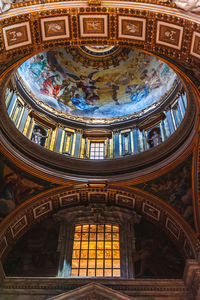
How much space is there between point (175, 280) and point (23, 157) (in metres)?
8.81

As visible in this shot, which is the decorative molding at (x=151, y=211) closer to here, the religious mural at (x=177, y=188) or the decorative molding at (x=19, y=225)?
the religious mural at (x=177, y=188)

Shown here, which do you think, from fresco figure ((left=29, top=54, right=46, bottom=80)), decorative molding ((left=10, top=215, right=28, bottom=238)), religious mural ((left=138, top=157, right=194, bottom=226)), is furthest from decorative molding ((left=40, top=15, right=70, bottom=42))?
fresco figure ((left=29, top=54, right=46, bottom=80))

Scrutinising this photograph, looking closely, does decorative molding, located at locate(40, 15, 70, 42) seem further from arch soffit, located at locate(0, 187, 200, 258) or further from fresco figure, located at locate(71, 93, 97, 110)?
fresco figure, located at locate(71, 93, 97, 110)

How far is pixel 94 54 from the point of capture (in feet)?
84.4

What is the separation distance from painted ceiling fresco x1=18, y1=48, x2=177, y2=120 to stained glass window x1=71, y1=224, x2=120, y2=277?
8.33 metres

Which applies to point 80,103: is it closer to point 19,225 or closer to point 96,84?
point 96,84

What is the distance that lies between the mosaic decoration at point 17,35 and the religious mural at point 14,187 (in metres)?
6.29

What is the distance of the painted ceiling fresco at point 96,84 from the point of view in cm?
2272

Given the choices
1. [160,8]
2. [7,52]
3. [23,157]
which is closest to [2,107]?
[23,157]

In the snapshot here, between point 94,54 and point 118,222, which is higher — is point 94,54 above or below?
above

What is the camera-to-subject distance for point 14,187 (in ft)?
57.0

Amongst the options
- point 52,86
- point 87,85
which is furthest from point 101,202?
point 87,85

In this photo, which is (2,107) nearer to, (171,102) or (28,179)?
(28,179)

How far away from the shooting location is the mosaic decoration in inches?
464
